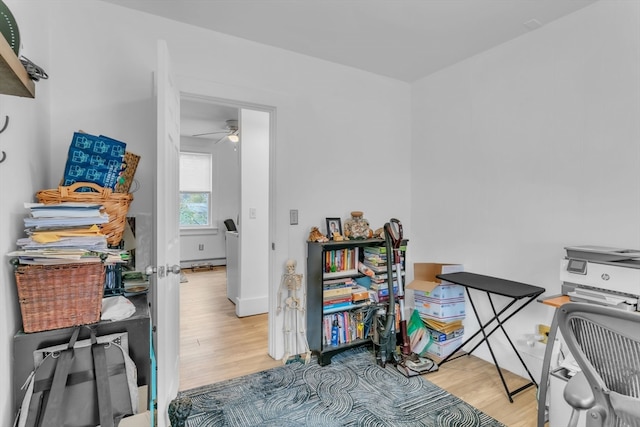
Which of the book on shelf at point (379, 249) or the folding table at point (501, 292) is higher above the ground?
the book on shelf at point (379, 249)

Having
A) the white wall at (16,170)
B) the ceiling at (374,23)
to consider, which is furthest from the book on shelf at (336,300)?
the ceiling at (374,23)

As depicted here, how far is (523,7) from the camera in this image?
6.95 feet

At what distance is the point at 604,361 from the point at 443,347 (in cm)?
190

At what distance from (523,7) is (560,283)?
1.81 metres

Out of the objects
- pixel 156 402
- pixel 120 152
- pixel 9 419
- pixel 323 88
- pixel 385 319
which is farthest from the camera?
pixel 323 88

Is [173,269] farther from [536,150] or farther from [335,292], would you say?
[536,150]

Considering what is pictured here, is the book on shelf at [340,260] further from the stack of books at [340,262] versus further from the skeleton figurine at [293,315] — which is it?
the skeleton figurine at [293,315]

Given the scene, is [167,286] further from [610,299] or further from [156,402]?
[610,299]

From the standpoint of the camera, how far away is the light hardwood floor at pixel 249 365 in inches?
84.1

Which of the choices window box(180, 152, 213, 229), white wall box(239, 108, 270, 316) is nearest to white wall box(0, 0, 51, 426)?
white wall box(239, 108, 270, 316)

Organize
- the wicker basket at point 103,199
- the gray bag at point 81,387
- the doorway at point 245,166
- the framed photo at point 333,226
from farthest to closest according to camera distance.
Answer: the doorway at point 245,166 < the framed photo at point 333,226 < the wicker basket at point 103,199 < the gray bag at point 81,387

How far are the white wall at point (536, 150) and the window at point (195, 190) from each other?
15.1 feet

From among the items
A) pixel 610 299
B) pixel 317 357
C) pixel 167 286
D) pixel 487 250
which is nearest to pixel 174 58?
pixel 167 286

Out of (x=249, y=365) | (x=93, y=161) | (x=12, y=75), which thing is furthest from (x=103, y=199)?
(x=249, y=365)
